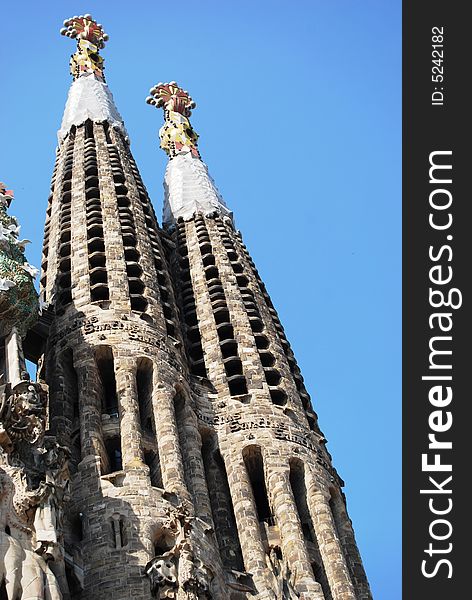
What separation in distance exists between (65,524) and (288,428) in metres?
9.16

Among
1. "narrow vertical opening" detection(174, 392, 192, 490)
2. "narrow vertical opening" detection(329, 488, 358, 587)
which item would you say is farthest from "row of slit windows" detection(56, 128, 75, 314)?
"narrow vertical opening" detection(329, 488, 358, 587)

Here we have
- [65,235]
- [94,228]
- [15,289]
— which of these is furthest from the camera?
[65,235]

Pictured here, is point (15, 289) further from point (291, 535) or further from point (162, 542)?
point (291, 535)

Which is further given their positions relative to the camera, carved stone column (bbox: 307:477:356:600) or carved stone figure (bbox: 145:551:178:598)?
carved stone column (bbox: 307:477:356:600)

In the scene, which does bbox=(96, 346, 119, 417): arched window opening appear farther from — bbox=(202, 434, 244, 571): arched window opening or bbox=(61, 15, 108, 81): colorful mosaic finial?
bbox=(61, 15, 108, 81): colorful mosaic finial

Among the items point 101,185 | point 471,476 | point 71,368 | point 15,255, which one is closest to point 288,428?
point 71,368

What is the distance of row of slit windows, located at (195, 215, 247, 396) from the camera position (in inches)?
1665

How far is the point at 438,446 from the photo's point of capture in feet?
85.4

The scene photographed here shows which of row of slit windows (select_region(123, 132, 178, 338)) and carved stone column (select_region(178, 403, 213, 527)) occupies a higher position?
row of slit windows (select_region(123, 132, 178, 338))

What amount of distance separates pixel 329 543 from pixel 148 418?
564 centimetres

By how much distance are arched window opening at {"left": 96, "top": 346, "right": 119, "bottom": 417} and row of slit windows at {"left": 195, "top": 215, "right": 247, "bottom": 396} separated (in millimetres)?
3745

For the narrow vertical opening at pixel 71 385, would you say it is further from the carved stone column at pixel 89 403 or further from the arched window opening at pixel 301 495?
the arched window opening at pixel 301 495

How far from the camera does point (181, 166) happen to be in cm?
5634

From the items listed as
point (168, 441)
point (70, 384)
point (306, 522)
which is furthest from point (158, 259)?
point (306, 522)
